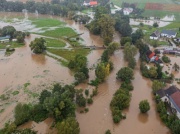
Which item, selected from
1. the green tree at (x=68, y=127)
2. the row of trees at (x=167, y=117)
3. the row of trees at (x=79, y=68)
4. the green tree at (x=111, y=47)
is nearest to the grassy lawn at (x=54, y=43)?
the green tree at (x=111, y=47)

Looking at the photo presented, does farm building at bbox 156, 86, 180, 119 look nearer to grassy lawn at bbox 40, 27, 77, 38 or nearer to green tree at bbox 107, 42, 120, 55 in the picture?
green tree at bbox 107, 42, 120, 55

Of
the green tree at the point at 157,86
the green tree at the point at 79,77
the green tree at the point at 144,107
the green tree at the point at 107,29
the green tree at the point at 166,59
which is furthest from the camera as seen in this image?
the green tree at the point at 107,29

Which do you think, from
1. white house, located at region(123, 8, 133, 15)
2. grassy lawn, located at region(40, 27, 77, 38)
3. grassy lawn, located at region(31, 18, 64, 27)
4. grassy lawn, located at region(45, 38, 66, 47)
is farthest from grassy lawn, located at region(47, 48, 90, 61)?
white house, located at region(123, 8, 133, 15)

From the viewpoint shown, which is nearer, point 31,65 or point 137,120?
point 137,120

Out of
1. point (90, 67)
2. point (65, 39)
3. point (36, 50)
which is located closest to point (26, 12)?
point (65, 39)

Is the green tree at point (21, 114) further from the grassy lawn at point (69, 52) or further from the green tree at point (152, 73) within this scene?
the green tree at point (152, 73)

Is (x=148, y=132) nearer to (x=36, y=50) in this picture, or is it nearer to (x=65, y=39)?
(x=36, y=50)
